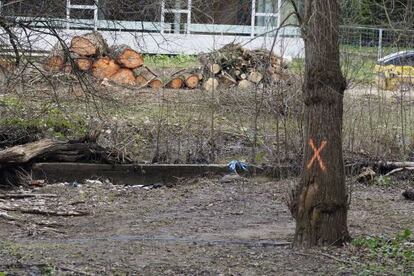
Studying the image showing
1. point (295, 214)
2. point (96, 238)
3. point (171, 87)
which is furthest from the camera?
point (171, 87)

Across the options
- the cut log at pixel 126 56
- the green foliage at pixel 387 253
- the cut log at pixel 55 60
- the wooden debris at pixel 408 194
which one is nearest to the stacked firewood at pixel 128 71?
the cut log at pixel 126 56

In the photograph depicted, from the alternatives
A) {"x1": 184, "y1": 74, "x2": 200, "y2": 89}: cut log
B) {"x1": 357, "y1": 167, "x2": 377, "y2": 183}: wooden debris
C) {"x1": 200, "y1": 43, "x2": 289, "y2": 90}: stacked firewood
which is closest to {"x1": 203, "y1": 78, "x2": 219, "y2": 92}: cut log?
{"x1": 200, "y1": 43, "x2": 289, "y2": 90}: stacked firewood

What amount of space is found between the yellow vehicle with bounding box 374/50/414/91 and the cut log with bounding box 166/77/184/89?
6591 millimetres

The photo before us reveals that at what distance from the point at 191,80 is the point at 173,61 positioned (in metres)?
3.93

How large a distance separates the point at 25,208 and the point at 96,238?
71.1 inches

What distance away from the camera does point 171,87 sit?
19.9m

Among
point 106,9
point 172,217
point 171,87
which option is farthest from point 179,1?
point 171,87

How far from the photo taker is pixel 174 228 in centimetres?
956

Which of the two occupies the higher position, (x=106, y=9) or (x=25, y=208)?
(x=106, y=9)

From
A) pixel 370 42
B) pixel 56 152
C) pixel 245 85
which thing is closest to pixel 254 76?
pixel 245 85

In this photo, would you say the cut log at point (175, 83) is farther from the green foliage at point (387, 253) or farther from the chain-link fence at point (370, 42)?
the green foliage at point (387, 253)

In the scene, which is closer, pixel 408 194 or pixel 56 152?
pixel 408 194

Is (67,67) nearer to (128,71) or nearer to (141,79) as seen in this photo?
(128,71)

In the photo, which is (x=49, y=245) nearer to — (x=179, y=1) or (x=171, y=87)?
(x=179, y=1)
